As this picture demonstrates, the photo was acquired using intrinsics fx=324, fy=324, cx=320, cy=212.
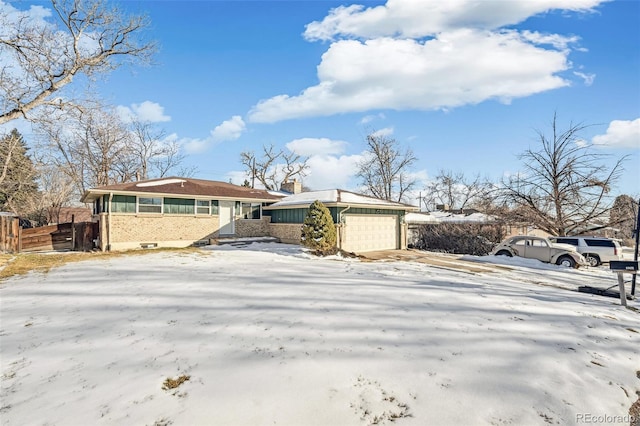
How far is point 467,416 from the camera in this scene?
114 inches

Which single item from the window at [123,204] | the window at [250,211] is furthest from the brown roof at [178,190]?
the window at [250,211]

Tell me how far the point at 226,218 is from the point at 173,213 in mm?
2973

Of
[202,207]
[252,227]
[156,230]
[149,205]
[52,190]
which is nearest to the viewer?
[149,205]

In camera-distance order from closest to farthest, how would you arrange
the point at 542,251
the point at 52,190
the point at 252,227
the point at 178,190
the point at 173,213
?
1. the point at 542,251
2. the point at 173,213
3. the point at 178,190
4. the point at 252,227
5. the point at 52,190

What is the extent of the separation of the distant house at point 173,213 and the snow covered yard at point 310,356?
29.9 feet

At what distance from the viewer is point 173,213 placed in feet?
56.6

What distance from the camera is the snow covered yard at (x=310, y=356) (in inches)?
115

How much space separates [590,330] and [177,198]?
56.4ft

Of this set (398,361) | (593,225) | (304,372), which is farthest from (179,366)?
(593,225)

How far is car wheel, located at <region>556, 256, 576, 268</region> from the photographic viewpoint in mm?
14352

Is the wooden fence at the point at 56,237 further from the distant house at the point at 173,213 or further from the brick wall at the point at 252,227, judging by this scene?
the brick wall at the point at 252,227

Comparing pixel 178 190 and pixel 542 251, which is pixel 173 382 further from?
pixel 542 251

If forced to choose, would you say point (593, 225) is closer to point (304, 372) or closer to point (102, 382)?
point (304, 372)

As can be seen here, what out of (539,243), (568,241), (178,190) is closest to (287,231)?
(178,190)
